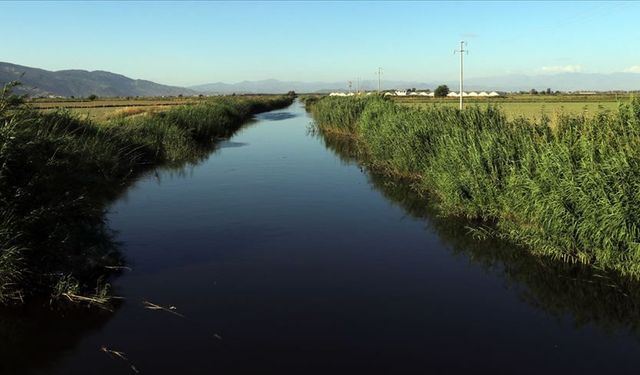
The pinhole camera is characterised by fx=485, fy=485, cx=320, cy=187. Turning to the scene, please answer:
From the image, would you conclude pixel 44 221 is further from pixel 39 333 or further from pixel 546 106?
pixel 546 106

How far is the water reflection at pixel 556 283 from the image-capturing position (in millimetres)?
8648

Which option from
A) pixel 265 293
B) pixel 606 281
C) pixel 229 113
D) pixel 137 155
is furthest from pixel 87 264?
pixel 229 113

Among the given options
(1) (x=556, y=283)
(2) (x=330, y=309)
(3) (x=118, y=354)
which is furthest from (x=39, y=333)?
(1) (x=556, y=283)

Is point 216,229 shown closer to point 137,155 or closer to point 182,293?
point 182,293

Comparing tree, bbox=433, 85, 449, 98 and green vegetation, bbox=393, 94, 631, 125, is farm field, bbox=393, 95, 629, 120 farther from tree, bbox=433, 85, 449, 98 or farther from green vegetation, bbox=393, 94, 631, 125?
tree, bbox=433, 85, 449, 98

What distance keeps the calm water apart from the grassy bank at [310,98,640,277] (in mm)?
656

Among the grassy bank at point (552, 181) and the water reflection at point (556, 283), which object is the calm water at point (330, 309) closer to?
the water reflection at point (556, 283)

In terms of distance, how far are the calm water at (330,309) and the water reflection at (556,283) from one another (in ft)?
0.12

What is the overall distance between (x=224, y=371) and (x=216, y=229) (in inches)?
299

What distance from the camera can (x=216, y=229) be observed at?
14172 millimetres

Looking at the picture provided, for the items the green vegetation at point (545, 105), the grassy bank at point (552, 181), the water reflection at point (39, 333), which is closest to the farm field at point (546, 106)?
the green vegetation at point (545, 105)

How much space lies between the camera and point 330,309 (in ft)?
29.3

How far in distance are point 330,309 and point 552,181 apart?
236 inches

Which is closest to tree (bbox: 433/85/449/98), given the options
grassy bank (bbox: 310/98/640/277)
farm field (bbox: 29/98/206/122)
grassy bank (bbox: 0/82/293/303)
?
farm field (bbox: 29/98/206/122)
